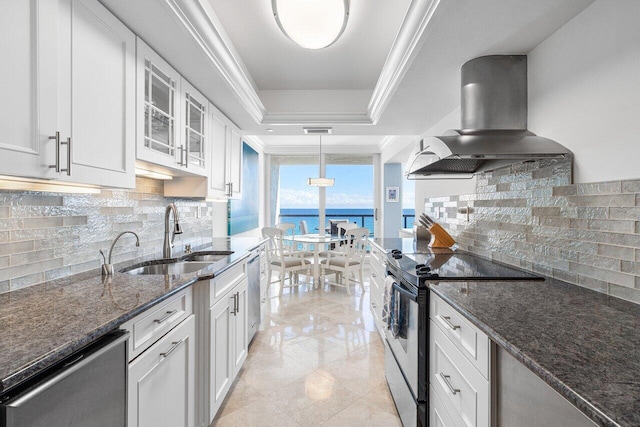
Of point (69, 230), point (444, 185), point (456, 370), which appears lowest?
point (456, 370)

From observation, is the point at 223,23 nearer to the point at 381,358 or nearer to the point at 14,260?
the point at 14,260

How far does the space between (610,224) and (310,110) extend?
114 inches

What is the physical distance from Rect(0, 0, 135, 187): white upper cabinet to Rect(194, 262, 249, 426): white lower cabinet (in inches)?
29.3

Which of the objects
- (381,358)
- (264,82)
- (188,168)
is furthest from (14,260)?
(264,82)

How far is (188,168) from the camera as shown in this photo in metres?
2.12

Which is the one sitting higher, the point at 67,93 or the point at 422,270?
the point at 67,93

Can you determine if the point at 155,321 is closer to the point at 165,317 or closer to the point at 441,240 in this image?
the point at 165,317

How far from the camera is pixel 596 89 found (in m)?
1.35

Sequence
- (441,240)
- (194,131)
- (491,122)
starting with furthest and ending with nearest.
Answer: (441,240)
(194,131)
(491,122)

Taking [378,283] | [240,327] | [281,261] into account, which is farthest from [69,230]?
[281,261]

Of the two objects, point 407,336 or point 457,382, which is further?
point 407,336

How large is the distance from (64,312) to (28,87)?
735 millimetres

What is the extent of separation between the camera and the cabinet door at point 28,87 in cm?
93

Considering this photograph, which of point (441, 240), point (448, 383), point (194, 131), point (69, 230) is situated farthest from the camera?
point (441, 240)
